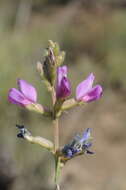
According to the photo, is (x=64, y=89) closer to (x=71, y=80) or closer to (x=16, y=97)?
(x=16, y=97)

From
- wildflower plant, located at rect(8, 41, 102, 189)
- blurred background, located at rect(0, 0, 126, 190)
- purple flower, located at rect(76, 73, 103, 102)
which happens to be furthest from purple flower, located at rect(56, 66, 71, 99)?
blurred background, located at rect(0, 0, 126, 190)

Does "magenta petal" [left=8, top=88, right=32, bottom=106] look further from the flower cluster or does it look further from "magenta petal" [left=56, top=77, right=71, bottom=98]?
"magenta petal" [left=56, top=77, right=71, bottom=98]

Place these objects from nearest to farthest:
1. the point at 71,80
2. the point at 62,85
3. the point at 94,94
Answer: the point at 62,85
the point at 94,94
the point at 71,80

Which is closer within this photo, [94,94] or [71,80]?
[94,94]

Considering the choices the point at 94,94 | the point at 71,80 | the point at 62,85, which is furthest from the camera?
the point at 71,80

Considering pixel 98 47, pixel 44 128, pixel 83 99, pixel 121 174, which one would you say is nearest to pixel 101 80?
pixel 98 47

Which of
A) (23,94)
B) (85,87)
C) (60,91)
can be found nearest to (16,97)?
(23,94)
